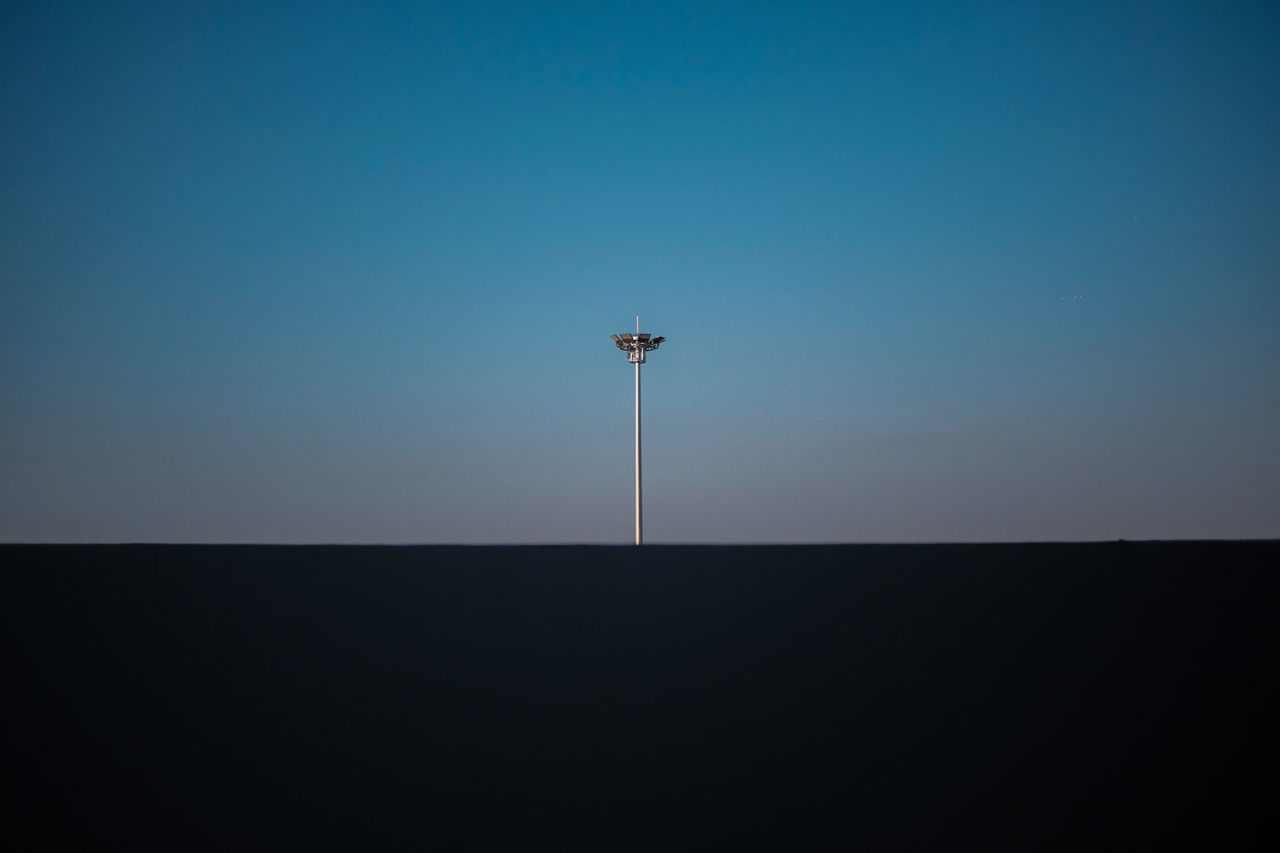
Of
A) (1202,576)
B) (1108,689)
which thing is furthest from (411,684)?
(1202,576)

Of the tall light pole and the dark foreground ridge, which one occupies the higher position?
the tall light pole

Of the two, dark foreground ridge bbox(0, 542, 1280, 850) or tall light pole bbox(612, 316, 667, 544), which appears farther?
tall light pole bbox(612, 316, 667, 544)

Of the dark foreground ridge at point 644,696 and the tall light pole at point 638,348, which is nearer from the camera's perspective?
the dark foreground ridge at point 644,696

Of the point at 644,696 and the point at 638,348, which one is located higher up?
the point at 638,348

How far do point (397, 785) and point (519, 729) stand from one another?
0.33 m

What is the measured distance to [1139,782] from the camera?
156 cm

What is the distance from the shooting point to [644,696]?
63.9 inches

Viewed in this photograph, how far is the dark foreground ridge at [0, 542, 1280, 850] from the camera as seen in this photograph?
5.08 feet

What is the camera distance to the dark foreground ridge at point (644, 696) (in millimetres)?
1550

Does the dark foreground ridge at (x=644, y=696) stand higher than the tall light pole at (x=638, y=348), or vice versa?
the tall light pole at (x=638, y=348)

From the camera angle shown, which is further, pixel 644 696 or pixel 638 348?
pixel 638 348

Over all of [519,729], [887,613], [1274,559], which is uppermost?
[1274,559]

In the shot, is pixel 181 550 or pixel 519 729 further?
pixel 181 550

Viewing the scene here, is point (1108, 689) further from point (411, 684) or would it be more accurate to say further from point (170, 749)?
point (170, 749)
